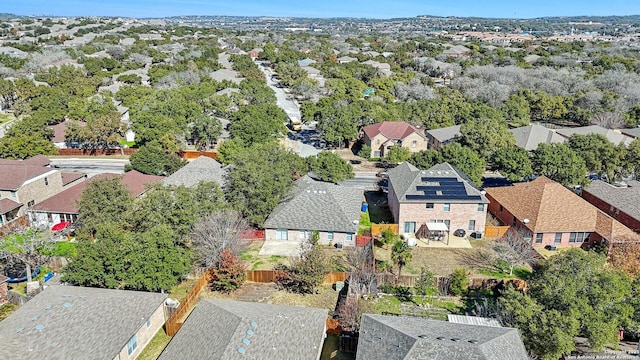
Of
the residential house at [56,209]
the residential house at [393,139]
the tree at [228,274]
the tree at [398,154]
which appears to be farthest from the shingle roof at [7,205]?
the residential house at [393,139]

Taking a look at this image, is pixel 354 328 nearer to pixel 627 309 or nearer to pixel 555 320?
pixel 555 320

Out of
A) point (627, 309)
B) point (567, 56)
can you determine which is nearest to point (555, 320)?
point (627, 309)

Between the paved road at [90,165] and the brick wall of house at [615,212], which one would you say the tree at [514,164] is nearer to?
the brick wall of house at [615,212]

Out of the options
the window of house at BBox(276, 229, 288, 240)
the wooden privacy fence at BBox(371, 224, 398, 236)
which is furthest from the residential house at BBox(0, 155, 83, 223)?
the wooden privacy fence at BBox(371, 224, 398, 236)

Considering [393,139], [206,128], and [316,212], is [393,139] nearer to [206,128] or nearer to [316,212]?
[206,128]

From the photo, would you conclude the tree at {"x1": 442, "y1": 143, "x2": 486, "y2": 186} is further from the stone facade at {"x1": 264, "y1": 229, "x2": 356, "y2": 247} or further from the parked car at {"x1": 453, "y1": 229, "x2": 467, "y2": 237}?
the stone facade at {"x1": 264, "y1": 229, "x2": 356, "y2": 247}
